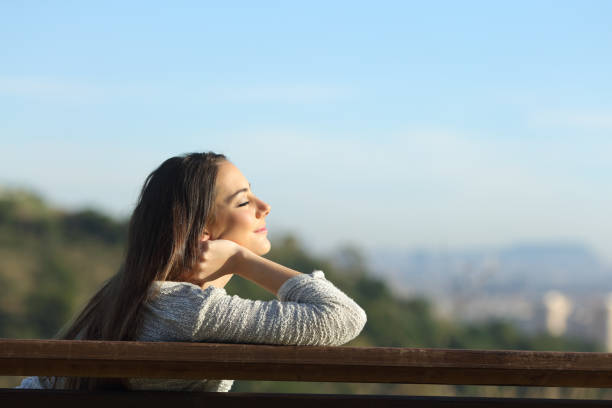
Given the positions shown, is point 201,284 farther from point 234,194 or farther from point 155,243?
point 234,194

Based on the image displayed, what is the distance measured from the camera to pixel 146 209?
221 centimetres

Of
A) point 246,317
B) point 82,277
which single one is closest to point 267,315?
point 246,317

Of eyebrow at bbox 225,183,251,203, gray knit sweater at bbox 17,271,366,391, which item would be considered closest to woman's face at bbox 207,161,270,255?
eyebrow at bbox 225,183,251,203

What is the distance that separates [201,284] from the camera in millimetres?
2186

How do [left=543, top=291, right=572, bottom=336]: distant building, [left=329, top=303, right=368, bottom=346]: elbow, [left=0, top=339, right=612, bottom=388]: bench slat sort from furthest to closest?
[left=543, top=291, right=572, bottom=336]: distant building, [left=329, top=303, right=368, bottom=346]: elbow, [left=0, top=339, right=612, bottom=388]: bench slat

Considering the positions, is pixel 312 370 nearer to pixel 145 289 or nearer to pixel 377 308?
pixel 145 289

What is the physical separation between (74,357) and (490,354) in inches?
28.0

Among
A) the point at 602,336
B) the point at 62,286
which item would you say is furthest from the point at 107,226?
the point at 602,336

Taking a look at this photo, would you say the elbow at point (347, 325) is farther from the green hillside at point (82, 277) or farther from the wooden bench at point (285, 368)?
the green hillside at point (82, 277)

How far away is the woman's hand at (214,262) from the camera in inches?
84.9

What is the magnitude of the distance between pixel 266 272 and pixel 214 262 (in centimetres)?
15

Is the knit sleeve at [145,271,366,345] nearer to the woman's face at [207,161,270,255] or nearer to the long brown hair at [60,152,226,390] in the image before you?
the long brown hair at [60,152,226,390]

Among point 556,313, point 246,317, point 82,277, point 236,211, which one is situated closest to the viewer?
point 246,317

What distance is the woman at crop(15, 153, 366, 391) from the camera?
1873 mm
